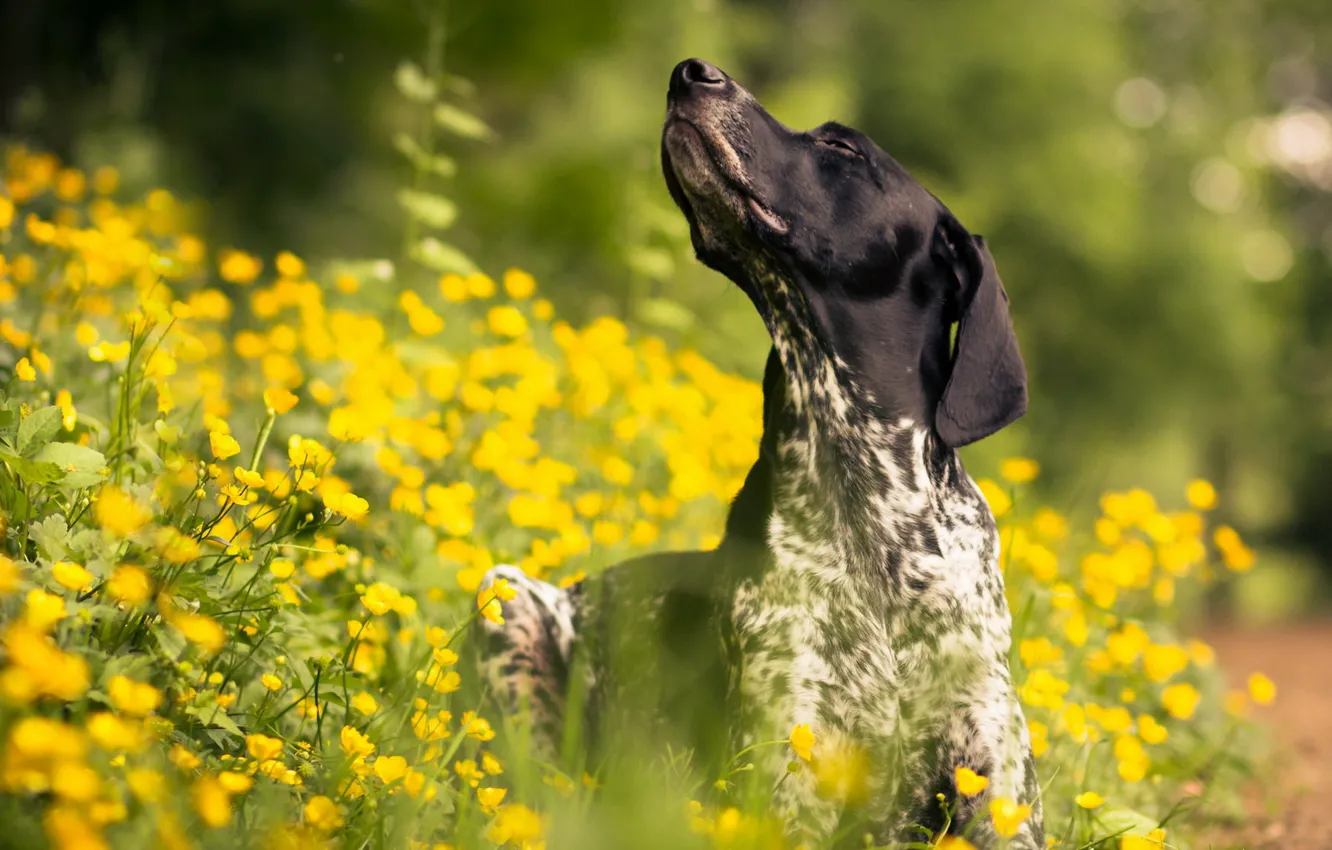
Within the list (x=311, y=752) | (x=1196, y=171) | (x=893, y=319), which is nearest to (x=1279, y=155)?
(x=1196, y=171)

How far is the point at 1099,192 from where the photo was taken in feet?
42.2

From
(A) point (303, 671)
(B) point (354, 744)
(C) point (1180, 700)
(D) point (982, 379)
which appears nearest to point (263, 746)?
(B) point (354, 744)

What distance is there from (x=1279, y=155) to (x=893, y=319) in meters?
19.3

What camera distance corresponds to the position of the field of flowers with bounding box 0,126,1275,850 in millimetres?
1779

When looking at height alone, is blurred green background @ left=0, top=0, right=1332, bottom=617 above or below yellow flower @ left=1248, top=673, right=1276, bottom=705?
above

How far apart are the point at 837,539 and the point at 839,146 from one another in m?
1.04

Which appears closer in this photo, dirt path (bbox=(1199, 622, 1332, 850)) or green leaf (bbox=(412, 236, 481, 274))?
dirt path (bbox=(1199, 622, 1332, 850))

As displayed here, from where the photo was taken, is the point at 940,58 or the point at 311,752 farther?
the point at 940,58

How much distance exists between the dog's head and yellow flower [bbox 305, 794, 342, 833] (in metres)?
1.69

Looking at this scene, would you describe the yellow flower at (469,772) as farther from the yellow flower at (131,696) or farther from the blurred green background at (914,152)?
the blurred green background at (914,152)

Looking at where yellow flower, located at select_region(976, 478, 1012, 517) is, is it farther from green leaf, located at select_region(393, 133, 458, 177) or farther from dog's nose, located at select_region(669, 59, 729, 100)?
green leaf, located at select_region(393, 133, 458, 177)

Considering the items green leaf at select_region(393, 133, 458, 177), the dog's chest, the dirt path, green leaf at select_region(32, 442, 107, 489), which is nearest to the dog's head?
the dog's chest

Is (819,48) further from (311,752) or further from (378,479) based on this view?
(311,752)

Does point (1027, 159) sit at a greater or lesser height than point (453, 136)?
greater
